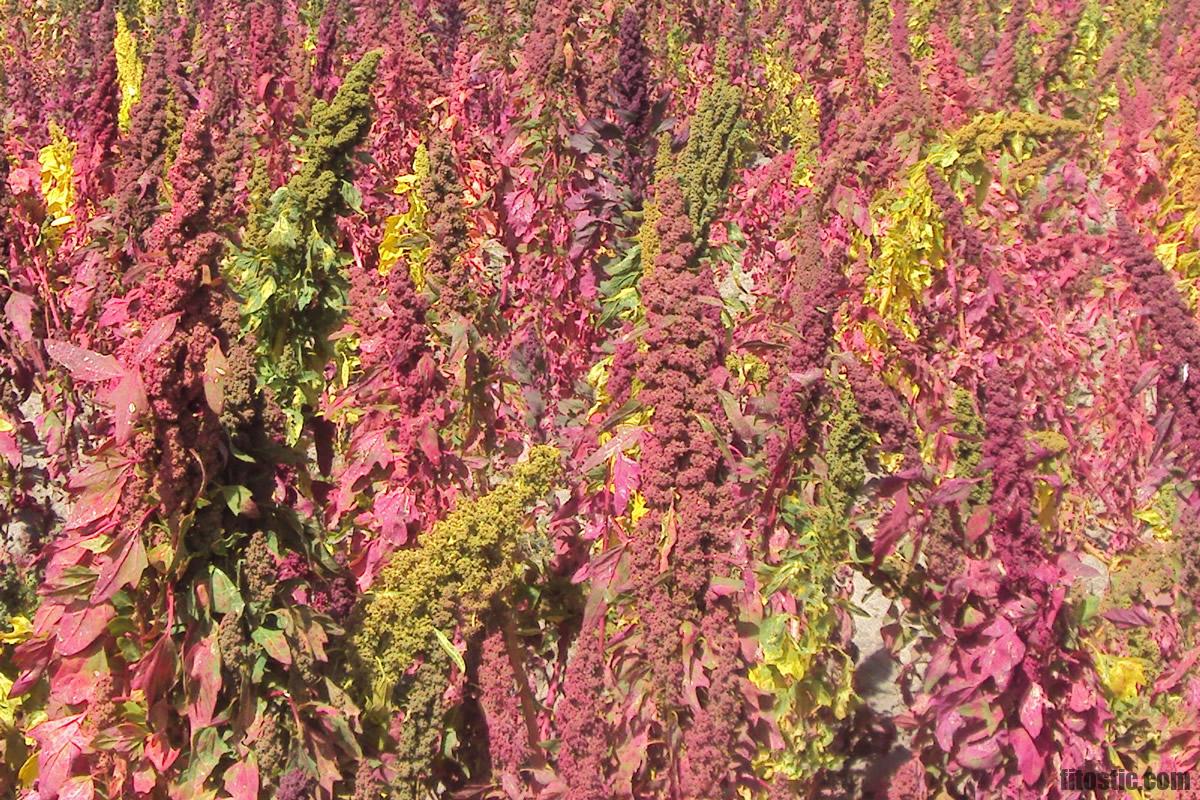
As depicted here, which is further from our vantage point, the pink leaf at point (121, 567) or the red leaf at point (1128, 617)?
the red leaf at point (1128, 617)

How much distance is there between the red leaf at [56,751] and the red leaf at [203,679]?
0.24 meters

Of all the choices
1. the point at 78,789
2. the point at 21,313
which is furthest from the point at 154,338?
the point at 21,313

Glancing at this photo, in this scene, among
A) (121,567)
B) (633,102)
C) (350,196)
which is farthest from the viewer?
(633,102)

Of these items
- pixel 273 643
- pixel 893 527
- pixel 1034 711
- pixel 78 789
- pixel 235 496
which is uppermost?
pixel 235 496

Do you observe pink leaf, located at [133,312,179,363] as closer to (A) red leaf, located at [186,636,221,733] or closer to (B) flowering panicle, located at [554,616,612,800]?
(A) red leaf, located at [186,636,221,733]

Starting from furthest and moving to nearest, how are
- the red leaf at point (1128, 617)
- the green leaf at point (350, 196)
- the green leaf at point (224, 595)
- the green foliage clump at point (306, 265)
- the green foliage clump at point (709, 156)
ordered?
the green foliage clump at point (709, 156) → the green leaf at point (350, 196) → the green foliage clump at point (306, 265) → the red leaf at point (1128, 617) → the green leaf at point (224, 595)

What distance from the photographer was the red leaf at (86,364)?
2.10 meters

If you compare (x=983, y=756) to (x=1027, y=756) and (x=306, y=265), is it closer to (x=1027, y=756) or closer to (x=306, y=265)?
(x=1027, y=756)

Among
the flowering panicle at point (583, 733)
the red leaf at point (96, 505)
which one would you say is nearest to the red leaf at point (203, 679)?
the red leaf at point (96, 505)

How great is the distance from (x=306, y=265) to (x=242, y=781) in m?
1.28

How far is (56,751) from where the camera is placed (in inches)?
91.7

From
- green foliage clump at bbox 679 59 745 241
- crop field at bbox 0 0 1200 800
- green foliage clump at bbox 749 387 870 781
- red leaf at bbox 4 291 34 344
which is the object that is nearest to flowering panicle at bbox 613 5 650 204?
crop field at bbox 0 0 1200 800

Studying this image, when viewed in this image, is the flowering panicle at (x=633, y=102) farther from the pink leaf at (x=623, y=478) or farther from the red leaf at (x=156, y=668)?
the red leaf at (x=156, y=668)

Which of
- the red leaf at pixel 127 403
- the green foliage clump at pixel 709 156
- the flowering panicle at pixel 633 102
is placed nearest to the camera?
the red leaf at pixel 127 403
